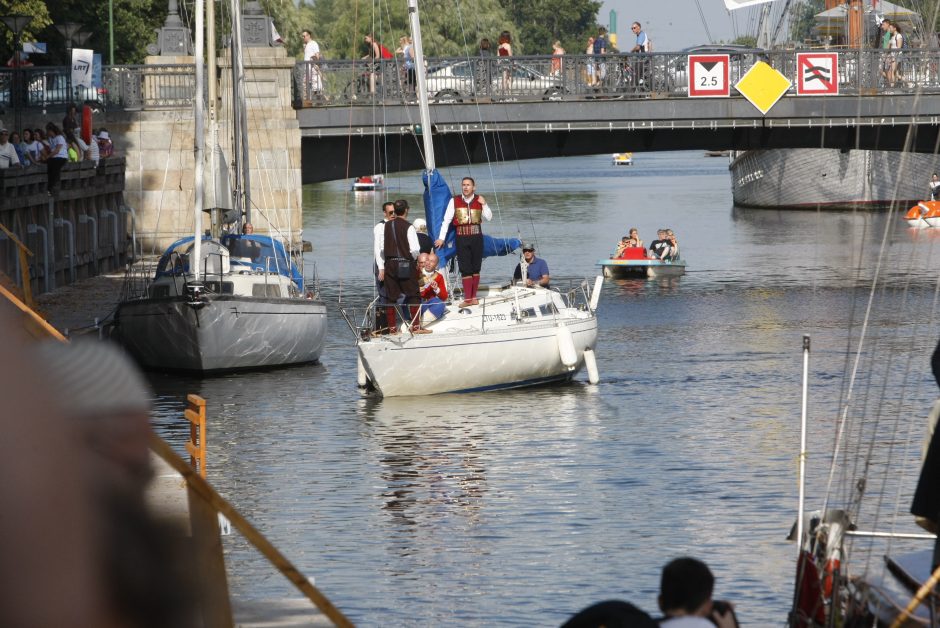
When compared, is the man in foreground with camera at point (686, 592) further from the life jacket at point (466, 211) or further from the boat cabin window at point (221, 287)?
the boat cabin window at point (221, 287)

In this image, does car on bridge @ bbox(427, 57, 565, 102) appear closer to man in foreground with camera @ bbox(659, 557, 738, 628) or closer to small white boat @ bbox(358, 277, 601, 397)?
small white boat @ bbox(358, 277, 601, 397)

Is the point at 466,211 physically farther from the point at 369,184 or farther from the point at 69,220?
the point at 369,184

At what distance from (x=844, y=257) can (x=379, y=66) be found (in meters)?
17.4

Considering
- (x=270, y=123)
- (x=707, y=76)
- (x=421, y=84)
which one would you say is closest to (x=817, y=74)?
(x=707, y=76)

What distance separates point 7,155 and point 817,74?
20.9m

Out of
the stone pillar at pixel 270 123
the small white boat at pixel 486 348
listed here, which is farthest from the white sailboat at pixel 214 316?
the stone pillar at pixel 270 123

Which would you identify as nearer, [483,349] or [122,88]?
[483,349]

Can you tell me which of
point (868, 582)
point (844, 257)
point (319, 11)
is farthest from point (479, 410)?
point (319, 11)

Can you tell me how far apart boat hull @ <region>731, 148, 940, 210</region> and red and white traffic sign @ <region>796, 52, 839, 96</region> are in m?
23.8

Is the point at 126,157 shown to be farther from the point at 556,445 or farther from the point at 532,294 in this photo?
the point at 556,445

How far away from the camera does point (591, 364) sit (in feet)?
83.2

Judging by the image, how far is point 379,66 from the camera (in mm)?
42562

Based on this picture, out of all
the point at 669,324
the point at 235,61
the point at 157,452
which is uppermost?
the point at 235,61

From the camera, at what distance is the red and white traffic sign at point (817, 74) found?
42188mm
